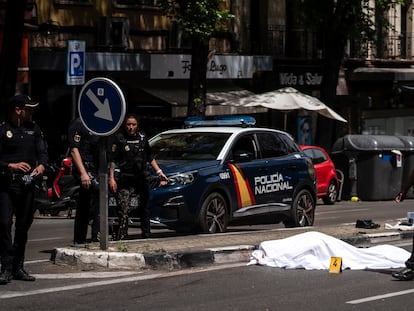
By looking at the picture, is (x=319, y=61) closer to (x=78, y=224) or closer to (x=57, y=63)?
(x=57, y=63)

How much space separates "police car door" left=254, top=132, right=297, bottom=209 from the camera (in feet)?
50.4

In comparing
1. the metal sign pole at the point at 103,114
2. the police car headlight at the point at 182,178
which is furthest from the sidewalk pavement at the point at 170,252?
the police car headlight at the point at 182,178

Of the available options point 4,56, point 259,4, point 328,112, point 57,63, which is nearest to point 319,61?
point 259,4

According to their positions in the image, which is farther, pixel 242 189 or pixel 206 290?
pixel 242 189

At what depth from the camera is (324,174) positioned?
2603cm

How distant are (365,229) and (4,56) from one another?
10.2 meters

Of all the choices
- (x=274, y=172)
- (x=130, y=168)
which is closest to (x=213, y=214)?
(x=274, y=172)

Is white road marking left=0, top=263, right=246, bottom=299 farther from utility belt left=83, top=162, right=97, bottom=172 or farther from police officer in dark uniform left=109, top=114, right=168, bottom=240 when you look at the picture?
utility belt left=83, top=162, right=97, bottom=172

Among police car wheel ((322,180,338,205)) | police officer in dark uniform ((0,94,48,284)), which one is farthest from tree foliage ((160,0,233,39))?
police officer in dark uniform ((0,94,48,284))

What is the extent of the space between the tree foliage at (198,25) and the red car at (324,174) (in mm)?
3121

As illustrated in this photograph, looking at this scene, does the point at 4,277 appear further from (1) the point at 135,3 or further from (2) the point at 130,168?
(1) the point at 135,3

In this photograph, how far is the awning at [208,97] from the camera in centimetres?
2848

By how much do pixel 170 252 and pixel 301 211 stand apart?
206 inches

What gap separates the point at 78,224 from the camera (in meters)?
12.5
